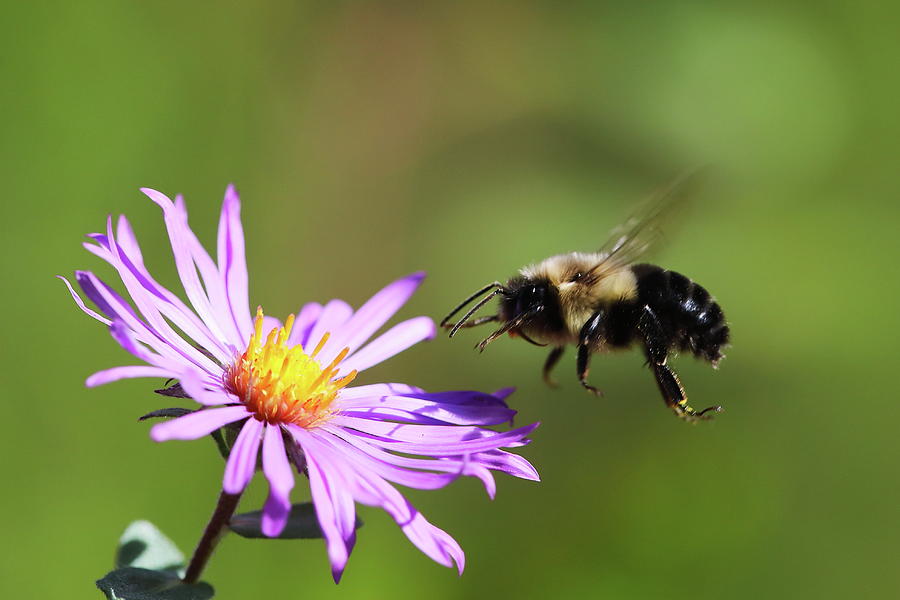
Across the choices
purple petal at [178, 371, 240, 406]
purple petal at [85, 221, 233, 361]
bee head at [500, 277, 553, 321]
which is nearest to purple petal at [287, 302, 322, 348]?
purple petal at [85, 221, 233, 361]

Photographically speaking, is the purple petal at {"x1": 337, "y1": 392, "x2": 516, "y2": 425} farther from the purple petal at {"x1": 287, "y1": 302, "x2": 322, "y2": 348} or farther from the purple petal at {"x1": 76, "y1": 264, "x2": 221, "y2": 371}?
the purple petal at {"x1": 76, "y1": 264, "x2": 221, "y2": 371}

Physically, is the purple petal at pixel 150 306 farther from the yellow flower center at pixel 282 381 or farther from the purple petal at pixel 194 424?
the purple petal at pixel 194 424

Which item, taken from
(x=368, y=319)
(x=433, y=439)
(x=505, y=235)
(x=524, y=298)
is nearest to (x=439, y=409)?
Result: (x=433, y=439)

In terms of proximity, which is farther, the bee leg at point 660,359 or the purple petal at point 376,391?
the bee leg at point 660,359

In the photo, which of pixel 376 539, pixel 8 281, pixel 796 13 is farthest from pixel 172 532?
pixel 796 13

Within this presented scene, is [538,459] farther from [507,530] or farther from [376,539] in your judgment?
[376,539]

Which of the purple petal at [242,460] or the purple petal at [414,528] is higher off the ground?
the purple petal at [242,460]

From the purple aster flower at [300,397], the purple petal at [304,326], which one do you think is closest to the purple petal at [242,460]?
the purple aster flower at [300,397]
